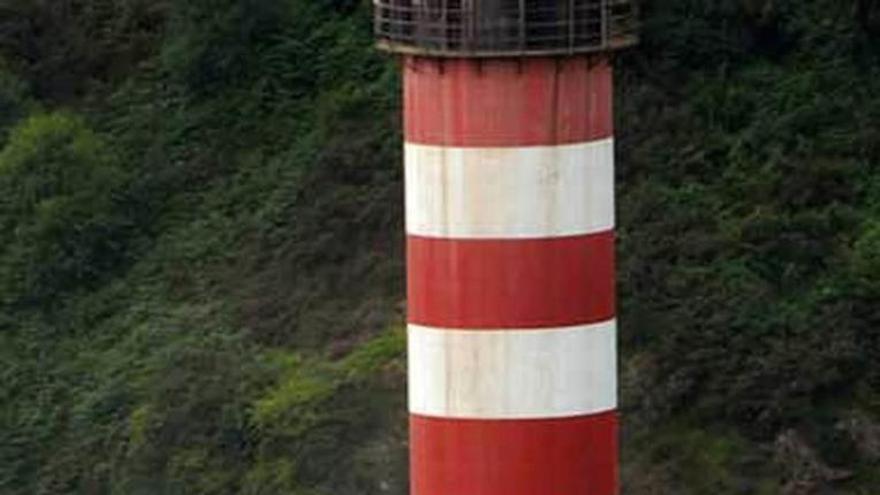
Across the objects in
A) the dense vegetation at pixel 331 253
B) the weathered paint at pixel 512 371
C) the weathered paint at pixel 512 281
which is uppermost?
the weathered paint at pixel 512 281

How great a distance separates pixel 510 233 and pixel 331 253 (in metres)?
18.8

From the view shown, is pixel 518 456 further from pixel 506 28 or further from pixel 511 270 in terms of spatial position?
pixel 506 28

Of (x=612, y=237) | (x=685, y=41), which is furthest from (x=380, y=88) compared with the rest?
(x=612, y=237)

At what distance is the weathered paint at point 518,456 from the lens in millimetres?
13578

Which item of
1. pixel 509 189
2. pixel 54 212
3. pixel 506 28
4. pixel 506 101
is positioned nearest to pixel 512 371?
pixel 509 189

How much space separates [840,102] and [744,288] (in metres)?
2.46

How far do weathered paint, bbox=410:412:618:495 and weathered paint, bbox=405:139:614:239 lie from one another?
73cm

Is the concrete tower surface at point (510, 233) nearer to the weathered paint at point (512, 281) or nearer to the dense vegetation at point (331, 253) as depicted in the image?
the weathered paint at point (512, 281)

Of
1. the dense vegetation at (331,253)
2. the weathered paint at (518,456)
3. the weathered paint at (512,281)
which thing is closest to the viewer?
the weathered paint at (512,281)

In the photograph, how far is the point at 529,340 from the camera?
531 inches

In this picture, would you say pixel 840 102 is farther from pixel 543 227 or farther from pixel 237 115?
pixel 543 227

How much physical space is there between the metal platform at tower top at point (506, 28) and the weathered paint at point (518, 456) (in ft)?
4.57

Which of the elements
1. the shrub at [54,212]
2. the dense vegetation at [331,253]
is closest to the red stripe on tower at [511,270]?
the dense vegetation at [331,253]

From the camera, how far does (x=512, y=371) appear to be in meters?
13.5
